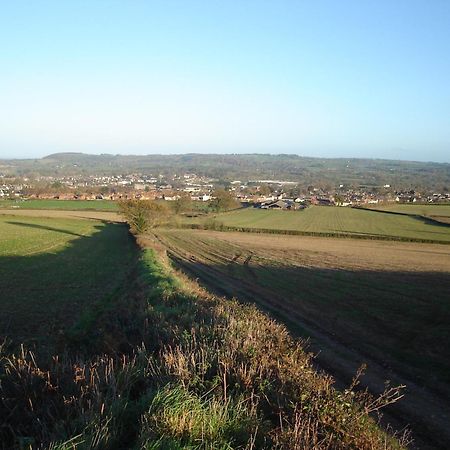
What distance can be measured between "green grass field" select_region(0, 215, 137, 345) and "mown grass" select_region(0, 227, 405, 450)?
7.32m

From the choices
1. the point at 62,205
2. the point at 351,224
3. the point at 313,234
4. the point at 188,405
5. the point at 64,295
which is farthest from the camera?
the point at 62,205

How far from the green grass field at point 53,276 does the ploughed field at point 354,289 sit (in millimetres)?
7009

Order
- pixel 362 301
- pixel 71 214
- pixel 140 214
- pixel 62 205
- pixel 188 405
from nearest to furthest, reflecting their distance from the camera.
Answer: pixel 188 405
pixel 362 301
pixel 140 214
pixel 71 214
pixel 62 205

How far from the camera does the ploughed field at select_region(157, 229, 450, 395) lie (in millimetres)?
15352

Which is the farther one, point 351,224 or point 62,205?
point 62,205

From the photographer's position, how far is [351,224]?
7875 cm

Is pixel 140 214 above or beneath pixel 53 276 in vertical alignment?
above

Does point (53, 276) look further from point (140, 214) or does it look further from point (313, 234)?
point (313, 234)

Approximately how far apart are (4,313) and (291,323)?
40.3 feet

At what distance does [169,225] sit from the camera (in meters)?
77.8

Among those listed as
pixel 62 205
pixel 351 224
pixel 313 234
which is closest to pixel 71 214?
A: pixel 62 205

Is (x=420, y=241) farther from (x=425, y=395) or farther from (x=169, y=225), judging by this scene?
(x=425, y=395)

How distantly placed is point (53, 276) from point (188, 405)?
85.2ft

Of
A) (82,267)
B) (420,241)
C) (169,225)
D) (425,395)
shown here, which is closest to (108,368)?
(425,395)
